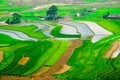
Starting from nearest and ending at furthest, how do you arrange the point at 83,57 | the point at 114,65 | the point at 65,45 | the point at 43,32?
the point at 114,65, the point at 83,57, the point at 65,45, the point at 43,32

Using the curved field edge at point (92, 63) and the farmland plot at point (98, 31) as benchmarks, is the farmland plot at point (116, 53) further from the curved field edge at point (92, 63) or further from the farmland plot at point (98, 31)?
the farmland plot at point (98, 31)

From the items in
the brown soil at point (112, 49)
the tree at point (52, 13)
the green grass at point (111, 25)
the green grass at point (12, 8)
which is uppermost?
the brown soil at point (112, 49)

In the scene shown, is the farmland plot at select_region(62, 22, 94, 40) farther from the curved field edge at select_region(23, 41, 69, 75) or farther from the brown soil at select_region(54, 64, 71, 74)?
the brown soil at select_region(54, 64, 71, 74)

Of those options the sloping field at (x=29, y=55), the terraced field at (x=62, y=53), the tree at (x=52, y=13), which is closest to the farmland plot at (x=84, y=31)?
the terraced field at (x=62, y=53)

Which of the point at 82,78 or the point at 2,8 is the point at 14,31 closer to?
the point at 82,78

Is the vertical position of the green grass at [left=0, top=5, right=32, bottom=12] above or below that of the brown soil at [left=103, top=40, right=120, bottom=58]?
below

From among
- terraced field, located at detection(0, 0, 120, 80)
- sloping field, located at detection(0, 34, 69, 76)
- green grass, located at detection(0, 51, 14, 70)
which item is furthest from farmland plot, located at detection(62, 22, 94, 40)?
green grass, located at detection(0, 51, 14, 70)

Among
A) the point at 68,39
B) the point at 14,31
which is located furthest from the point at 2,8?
the point at 68,39

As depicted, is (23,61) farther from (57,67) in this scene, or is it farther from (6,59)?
(57,67)

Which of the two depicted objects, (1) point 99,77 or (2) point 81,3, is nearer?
(1) point 99,77

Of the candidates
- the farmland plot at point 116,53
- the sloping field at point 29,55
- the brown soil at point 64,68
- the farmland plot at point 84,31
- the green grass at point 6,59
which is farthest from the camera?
the farmland plot at point 84,31

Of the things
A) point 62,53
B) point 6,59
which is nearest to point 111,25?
point 62,53
